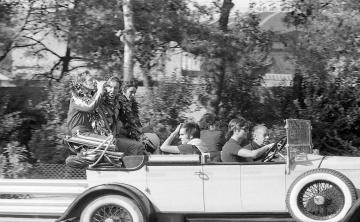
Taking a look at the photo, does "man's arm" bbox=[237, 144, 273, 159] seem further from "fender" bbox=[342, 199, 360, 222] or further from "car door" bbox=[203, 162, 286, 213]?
"fender" bbox=[342, 199, 360, 222]

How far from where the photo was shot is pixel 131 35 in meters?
10.6

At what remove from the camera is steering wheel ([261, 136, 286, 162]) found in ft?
21.8

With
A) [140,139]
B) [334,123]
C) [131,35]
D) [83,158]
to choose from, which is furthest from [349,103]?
[83,158]

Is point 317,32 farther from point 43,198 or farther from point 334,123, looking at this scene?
point 43,198

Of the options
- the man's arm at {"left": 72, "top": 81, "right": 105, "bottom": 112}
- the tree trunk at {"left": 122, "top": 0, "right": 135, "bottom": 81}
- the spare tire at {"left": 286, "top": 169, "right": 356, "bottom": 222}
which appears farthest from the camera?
the tree trunk at {"left": 122, "top": 0, "right": 135, "bottom": 81}

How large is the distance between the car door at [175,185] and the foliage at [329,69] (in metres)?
5.37

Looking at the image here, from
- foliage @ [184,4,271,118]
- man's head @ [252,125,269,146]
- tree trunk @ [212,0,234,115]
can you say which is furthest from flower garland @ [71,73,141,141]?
tree trunk @ [212,0,234,115]

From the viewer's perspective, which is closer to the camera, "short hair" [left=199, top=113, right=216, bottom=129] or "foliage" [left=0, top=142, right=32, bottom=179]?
"foliage" [left=0, top=142, right=32, bottom=179]

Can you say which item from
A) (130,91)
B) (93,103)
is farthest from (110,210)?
(130,91)

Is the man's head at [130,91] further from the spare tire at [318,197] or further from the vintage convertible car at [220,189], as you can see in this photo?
the spare tire at [318,197]

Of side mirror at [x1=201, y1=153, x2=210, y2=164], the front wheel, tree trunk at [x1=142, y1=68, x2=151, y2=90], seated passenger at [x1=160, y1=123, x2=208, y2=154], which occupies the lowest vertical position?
the front wheel

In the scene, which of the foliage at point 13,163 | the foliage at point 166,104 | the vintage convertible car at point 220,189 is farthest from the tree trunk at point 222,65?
the vintage convertible car at point 220,189

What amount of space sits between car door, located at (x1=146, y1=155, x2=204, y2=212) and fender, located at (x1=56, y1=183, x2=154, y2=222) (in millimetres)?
86

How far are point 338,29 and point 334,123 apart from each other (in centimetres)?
173
